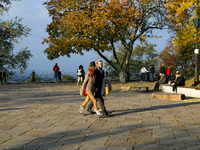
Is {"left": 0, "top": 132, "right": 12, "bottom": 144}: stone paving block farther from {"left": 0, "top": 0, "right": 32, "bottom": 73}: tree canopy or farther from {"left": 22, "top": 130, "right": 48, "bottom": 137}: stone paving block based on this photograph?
{"left": 0, "top": 0, "right": 32, "bottom": 73}: tree canopy

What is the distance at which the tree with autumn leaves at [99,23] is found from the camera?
21.5 m

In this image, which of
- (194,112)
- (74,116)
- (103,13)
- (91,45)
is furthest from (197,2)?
(74,116)

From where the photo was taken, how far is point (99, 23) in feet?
69.5

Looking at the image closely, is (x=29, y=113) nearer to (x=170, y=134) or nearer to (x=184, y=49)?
(x=170, y=134)

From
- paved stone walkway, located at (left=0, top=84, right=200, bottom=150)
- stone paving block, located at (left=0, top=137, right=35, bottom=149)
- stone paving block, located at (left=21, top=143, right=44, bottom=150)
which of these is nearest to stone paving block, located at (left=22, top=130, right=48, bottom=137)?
paved stone walkway, located at (left=0, top=84, right=200, bottom=150)

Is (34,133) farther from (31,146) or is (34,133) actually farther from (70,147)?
(70,147)

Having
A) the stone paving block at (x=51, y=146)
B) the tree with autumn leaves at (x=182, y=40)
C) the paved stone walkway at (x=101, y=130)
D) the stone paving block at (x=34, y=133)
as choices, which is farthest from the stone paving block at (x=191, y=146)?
the tree with autumn leaves at (x=182, y=40)

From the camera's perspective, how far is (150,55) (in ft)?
121

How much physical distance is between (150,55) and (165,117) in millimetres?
30581

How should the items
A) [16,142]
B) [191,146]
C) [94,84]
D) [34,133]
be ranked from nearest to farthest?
[191,146], [16,142], [34,133], [94,84]

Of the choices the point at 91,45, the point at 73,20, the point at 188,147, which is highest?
the point at 73,20

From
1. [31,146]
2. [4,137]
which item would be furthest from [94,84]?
[31,146]

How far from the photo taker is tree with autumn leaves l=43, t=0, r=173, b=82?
70.5ft

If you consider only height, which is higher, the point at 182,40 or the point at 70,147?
the point at 182,40
